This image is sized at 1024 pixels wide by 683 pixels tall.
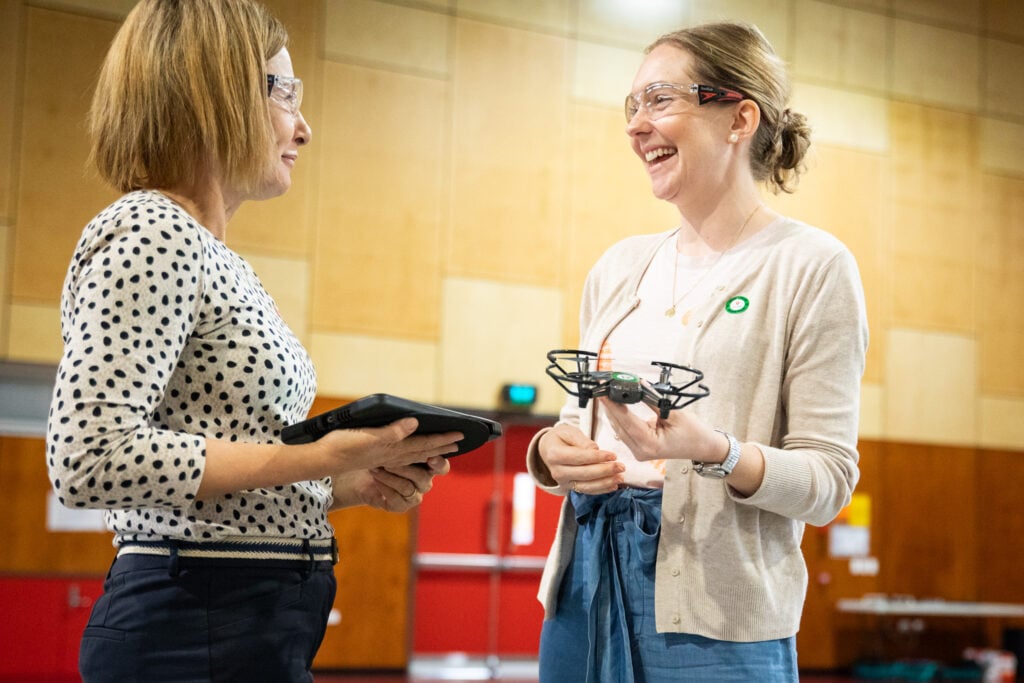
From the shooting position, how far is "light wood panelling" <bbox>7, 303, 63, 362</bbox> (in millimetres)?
7176

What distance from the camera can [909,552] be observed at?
9.53 m

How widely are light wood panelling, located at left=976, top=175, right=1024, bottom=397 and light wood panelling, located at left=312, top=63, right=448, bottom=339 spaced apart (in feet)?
16.2

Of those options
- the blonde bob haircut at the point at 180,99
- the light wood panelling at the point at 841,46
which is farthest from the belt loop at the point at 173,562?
the light wood panelling at the point at 841,46

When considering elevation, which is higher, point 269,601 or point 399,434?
point 399,434

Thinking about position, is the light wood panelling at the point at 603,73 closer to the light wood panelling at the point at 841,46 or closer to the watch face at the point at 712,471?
the light wood panelling at the point at 841,46

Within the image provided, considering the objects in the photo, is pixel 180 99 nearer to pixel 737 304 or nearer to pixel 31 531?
pixel 737 304

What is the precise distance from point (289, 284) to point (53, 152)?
71.0 inches

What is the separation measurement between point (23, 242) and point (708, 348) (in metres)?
6.53

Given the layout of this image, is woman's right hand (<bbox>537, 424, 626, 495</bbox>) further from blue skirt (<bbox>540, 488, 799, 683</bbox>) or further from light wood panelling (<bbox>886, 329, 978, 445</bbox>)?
light wood panelling (<bbox>886, 329, 978, 445</bbox>)

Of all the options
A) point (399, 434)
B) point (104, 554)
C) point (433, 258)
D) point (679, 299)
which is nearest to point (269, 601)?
point (399, 434)

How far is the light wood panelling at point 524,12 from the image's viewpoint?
859 cm

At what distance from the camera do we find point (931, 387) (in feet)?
32.2

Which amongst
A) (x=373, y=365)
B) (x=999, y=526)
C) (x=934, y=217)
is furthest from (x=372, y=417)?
(x=999, y=526)

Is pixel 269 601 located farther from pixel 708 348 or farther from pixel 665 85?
pixel 665 85
